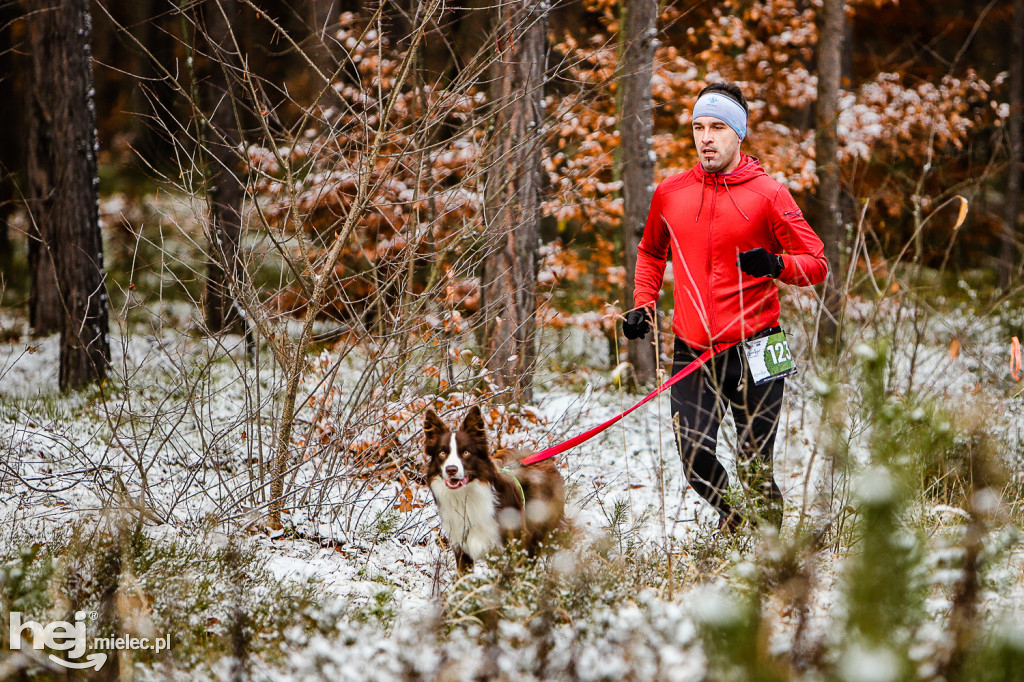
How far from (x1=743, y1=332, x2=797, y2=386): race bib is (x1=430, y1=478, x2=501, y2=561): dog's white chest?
1319 millimetres

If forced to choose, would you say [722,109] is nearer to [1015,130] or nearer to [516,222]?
[516,222]

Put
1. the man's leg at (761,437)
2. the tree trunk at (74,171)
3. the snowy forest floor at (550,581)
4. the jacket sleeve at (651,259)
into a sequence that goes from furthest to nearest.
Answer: the tree trunk at (74,171), the jacket sleeve at (651,259), the man's leg at (761,437), the snowy forest floor at (550,581)

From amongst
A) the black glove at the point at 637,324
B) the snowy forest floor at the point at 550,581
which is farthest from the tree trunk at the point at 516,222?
the black glove at the point at 637,324

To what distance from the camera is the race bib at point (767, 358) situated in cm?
364

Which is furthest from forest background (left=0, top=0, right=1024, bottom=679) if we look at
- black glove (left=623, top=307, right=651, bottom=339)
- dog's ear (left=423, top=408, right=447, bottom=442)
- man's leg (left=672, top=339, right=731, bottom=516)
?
dog's ear (left=423, top=408, right=447, bottom=442)

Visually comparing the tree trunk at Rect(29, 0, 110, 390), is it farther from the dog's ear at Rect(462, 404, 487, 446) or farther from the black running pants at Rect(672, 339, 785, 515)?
the black running pants at Rect(672, 339, 785, 515)

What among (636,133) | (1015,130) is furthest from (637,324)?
(1015,130)

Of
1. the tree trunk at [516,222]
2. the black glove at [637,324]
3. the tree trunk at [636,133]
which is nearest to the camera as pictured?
the black glove at [637,324]

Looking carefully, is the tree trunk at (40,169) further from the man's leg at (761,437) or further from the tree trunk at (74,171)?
the man's leg at (761,437)

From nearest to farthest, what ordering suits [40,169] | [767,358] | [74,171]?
[767,358], [74,171], [40,169]

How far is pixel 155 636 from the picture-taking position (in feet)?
9.14

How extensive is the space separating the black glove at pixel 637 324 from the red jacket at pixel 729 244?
0.17m

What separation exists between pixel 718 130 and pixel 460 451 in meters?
1.87

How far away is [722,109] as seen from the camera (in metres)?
3.66
